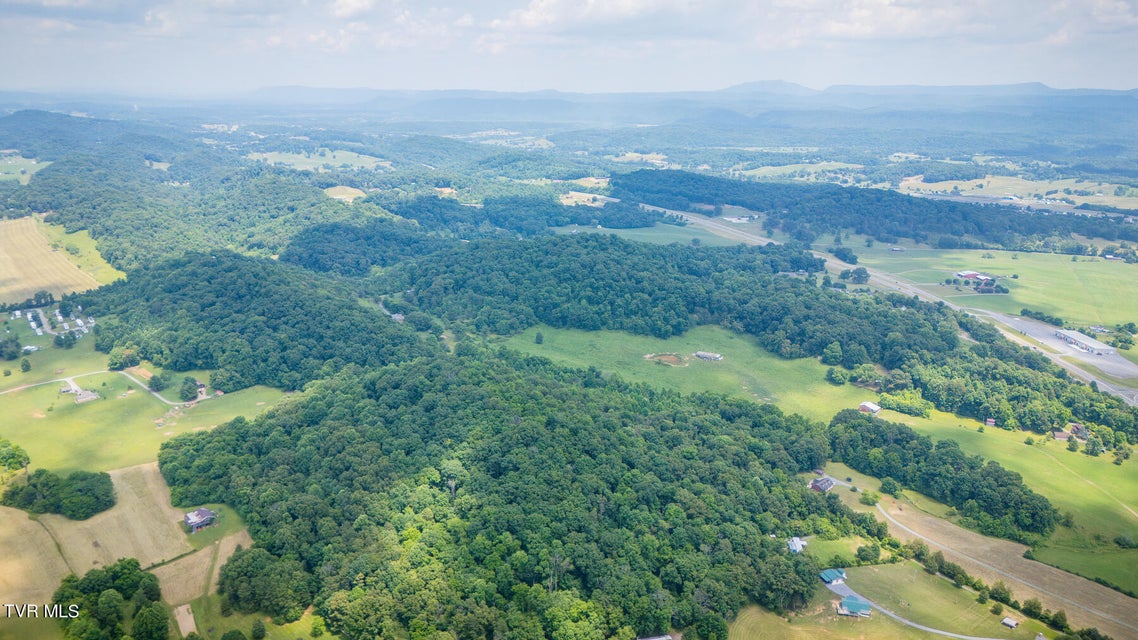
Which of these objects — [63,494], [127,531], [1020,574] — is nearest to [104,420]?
[63,494]

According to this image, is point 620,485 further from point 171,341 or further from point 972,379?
point 171,341

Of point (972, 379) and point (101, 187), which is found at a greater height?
point (101, 187)

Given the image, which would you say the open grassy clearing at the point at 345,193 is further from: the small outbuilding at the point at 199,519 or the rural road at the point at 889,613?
the rural road at the point at 889,613

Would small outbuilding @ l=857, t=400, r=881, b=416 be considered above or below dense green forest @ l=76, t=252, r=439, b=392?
below

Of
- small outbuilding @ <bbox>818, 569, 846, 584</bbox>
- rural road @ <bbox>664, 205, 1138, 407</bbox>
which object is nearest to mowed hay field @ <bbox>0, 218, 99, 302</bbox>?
small outbuilding @ <bbox>818, 569, 846, 584</bbox>

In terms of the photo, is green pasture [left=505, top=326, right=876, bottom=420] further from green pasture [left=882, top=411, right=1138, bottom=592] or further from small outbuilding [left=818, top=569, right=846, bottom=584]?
small outbuilding [left=818, top=569, right=846, bottom=584]

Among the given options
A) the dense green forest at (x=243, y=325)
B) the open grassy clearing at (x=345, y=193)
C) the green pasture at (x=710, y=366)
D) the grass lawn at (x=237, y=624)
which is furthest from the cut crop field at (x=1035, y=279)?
the open grassy clearing at (x=345, y=193)

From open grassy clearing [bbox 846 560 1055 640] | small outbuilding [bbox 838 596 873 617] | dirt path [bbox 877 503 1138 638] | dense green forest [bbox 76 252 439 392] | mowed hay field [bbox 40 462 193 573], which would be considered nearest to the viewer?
open grassy clearing [bbox 846 560 1055 640]

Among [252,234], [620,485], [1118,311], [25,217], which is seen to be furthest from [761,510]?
[25,217]
